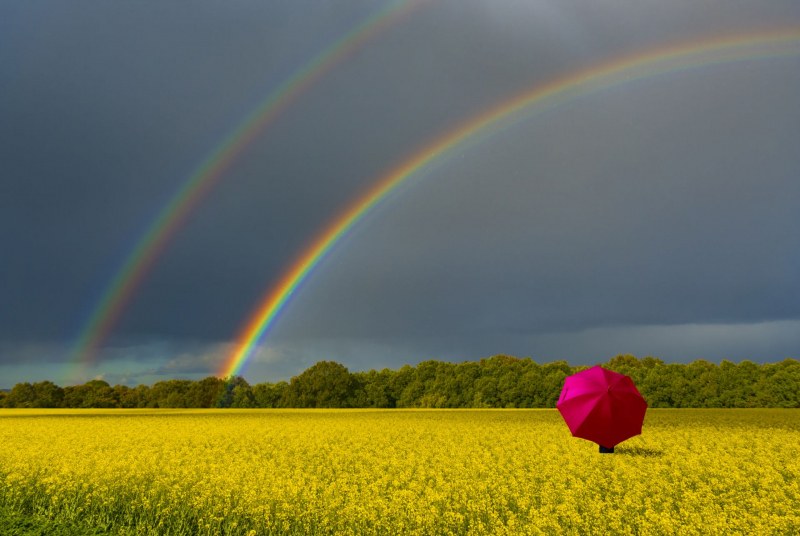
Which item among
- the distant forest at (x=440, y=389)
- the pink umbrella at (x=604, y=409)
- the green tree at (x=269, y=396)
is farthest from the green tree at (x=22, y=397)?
the pink umbrella at (x=604, y=409)

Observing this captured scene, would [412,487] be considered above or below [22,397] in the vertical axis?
below

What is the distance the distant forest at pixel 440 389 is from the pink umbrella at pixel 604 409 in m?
63.4

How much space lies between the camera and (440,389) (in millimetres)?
90000

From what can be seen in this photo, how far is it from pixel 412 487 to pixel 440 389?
76812 millimetres

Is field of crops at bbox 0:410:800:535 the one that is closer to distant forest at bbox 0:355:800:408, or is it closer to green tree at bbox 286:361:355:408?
distant forest at bbox 0:355:800:408

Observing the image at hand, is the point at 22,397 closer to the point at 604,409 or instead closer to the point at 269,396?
the point at 269,396

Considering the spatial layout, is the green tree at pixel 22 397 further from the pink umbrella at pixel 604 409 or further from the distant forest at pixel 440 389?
the pink umbrella at pixel 604 409

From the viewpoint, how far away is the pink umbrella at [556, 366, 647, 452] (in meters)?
21.5

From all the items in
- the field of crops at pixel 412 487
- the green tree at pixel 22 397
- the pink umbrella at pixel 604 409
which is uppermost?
the green tree at pixel 22 397

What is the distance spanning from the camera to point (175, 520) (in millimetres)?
13523

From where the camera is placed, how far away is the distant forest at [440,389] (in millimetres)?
79688

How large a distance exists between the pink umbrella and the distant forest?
63423 mm

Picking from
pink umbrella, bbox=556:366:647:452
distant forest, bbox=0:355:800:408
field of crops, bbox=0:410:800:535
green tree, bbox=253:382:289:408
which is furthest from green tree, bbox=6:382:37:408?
pink umbrella, bbox=556:366:647:452

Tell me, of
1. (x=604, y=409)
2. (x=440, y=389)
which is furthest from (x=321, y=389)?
(x=604, y=409)
